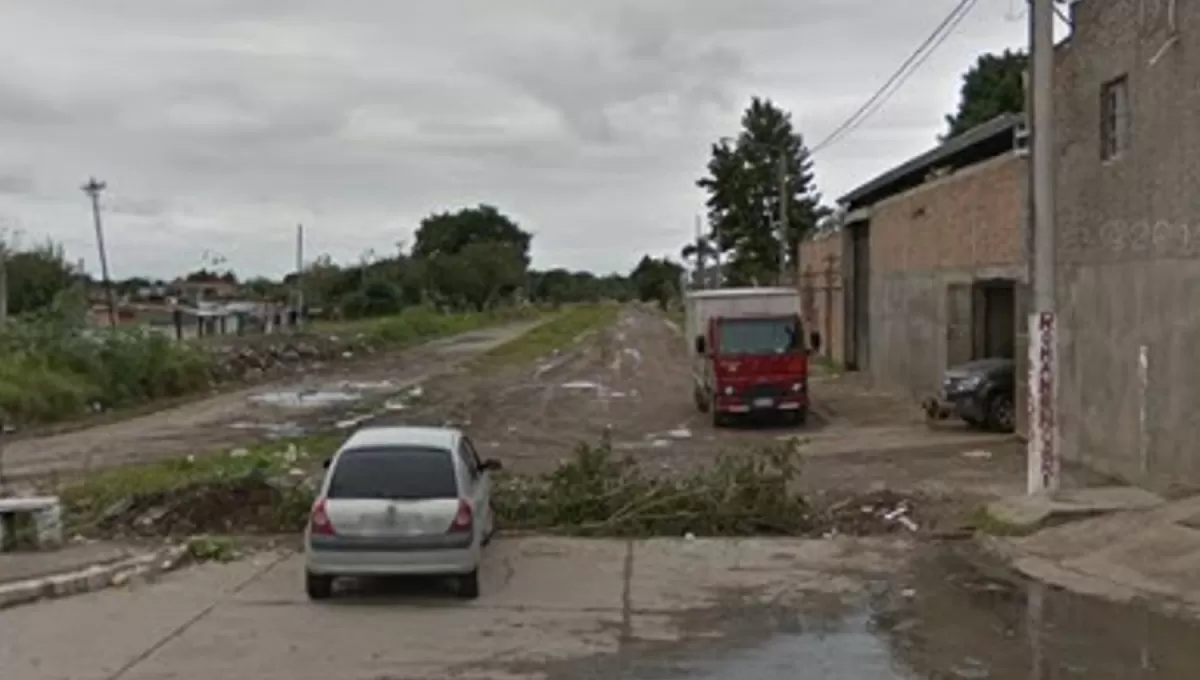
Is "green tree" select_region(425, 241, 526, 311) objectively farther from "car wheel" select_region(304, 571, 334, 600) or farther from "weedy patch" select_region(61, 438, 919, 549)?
"car wheel" select_region(304, 571, 334, 600)

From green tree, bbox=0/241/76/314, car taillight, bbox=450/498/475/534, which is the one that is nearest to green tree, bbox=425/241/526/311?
green tree, bbox=0/241/76/314

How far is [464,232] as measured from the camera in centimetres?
17650

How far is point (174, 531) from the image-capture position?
66.0ft

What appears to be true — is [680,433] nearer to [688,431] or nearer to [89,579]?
[688,431]

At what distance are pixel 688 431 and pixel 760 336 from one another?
3.01m

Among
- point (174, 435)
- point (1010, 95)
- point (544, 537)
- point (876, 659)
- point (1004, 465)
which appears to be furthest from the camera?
point (1010, 95)

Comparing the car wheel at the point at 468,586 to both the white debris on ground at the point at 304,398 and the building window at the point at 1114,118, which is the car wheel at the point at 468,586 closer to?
the building window at the point at 1114,118

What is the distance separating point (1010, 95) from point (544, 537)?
69.1m

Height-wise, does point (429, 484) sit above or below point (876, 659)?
above

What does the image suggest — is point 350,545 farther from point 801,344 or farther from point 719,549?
point 801,344

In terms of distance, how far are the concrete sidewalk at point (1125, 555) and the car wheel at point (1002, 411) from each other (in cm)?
1276

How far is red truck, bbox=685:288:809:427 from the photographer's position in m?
36.3

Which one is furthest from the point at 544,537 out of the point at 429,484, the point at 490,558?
the point at 429,484

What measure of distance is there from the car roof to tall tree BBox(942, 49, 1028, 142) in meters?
68.9
